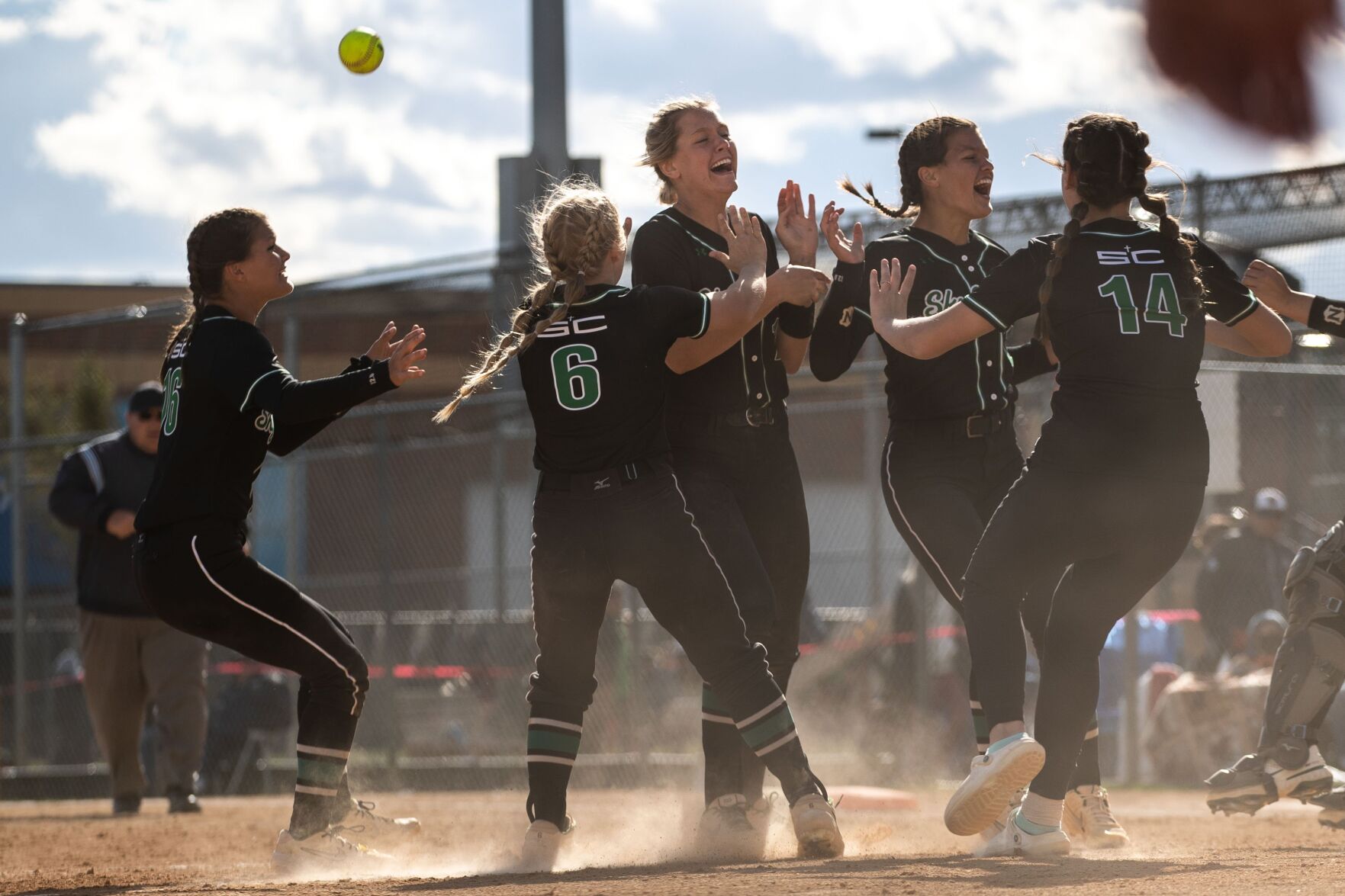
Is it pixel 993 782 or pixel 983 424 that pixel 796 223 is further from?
pixel 993 782

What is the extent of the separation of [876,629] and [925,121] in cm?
565

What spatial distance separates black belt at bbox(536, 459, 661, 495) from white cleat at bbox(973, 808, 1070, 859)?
4.63ft

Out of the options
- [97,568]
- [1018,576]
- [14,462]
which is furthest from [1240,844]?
[14,462]

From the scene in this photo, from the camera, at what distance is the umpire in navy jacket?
29.5 feet

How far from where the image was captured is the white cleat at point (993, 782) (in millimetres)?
4285

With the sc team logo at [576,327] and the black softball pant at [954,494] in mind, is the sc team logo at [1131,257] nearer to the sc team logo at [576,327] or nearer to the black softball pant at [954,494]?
the black softball pant at [954,494]

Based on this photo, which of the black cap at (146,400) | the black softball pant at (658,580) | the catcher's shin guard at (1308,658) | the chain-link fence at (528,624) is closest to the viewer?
the black softball pant at (658,580)

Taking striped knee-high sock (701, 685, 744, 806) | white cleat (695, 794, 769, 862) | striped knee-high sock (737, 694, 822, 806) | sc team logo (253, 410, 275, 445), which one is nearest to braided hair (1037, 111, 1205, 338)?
striped knee-high sock (737, 694, 822, 806)

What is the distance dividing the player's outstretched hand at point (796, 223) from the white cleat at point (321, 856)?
226 cm

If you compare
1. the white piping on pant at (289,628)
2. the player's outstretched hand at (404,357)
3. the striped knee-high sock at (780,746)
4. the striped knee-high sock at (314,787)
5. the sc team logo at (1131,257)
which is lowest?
the striped knee-high sock at (314,787)

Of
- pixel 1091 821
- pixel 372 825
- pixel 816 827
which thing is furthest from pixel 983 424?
pixel 372 825

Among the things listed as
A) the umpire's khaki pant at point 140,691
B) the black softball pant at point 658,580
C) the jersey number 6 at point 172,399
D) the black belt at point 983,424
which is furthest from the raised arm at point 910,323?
the umpire's khaki pant at point 140,691

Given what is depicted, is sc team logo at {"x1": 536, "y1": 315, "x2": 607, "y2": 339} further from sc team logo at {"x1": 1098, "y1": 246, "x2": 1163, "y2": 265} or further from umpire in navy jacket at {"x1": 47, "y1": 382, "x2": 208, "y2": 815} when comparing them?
umpire in navy jacket at {"x1": 47, "y1": 382, "x2": 208, "y2": 815}

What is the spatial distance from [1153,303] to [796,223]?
116 cm
